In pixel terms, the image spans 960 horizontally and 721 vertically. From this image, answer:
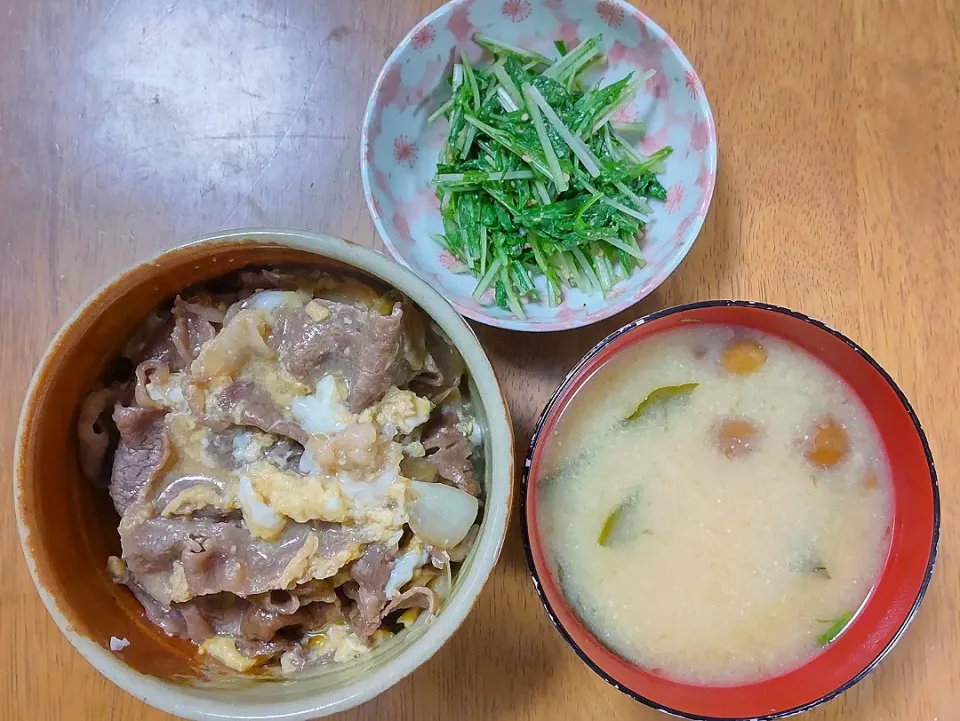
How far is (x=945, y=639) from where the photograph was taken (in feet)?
4.13

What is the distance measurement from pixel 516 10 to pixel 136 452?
85cm

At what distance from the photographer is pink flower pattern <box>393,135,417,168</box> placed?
4.11ft

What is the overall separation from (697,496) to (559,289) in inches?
14.5

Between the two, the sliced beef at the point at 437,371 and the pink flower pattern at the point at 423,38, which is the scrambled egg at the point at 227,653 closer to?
the sliced beef at the point at 437,371

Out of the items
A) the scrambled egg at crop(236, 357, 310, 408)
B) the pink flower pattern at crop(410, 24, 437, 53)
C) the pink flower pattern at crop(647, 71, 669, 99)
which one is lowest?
the scrambled egg at crop(236, 357, 310, 408)

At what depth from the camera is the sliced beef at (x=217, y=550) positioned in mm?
932

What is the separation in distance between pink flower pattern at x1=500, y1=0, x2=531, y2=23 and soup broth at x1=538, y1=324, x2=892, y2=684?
0.55m

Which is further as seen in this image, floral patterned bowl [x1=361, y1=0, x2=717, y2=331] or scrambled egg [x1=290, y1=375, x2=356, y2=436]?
floral patterned bowl [x1=361, y1=0, x2=717, y2=331]

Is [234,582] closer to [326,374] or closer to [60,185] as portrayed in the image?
[326,374]

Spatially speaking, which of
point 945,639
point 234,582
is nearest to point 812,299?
point 945,639

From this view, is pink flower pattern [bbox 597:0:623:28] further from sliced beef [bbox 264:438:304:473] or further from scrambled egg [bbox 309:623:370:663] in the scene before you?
scrambled egg [bbox 309:623:370:663]

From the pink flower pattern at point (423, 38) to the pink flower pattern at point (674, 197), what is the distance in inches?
16.9

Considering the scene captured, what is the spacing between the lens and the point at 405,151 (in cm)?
127

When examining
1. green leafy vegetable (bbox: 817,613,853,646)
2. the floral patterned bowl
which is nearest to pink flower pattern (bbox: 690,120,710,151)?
the floral patterned bowl
